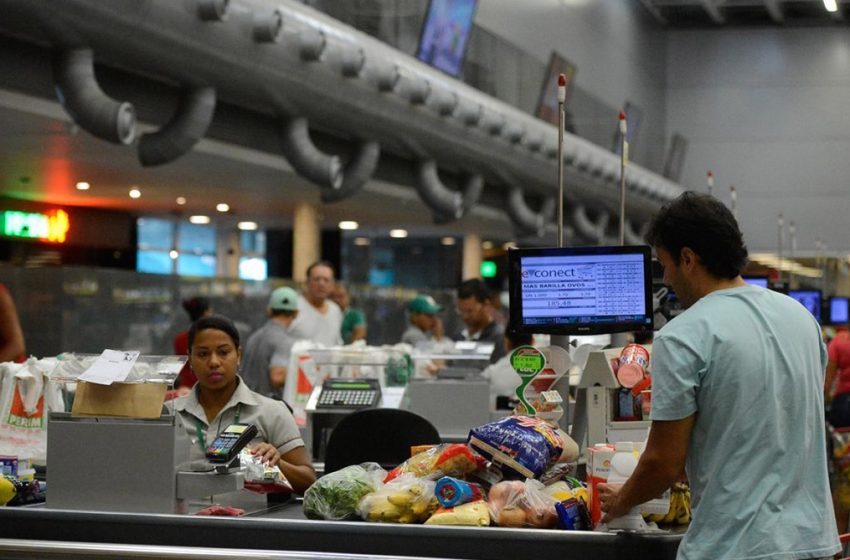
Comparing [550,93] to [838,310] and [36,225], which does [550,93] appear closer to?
[838,310]

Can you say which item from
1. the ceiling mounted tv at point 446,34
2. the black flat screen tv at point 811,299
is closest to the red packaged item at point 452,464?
the black flat screen tv at point 811,299

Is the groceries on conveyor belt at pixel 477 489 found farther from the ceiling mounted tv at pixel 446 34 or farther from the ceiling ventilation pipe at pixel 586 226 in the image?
the ceiling ventilation pipe at pixel 586 226

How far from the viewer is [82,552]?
301 centimetres

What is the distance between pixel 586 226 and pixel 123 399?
21.9 meters

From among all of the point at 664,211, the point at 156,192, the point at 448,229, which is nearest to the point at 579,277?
the point at 664,211

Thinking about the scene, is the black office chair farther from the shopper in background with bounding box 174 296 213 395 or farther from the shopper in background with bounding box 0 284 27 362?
the shopper in background with bounding box 174 296 213 395

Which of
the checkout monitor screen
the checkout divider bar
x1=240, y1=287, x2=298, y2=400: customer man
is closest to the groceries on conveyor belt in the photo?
the checkout divider bar

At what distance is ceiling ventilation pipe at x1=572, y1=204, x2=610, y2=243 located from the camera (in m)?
24.5

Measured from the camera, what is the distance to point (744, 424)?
8.52 feet

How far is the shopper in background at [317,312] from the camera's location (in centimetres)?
898

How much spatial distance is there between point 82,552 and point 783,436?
61.0 inches

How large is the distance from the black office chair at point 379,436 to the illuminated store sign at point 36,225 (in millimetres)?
12706

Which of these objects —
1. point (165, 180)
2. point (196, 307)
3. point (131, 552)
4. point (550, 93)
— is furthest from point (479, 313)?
point (550, 93)

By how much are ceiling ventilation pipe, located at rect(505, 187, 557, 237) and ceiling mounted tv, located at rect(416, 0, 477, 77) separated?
4.94m
